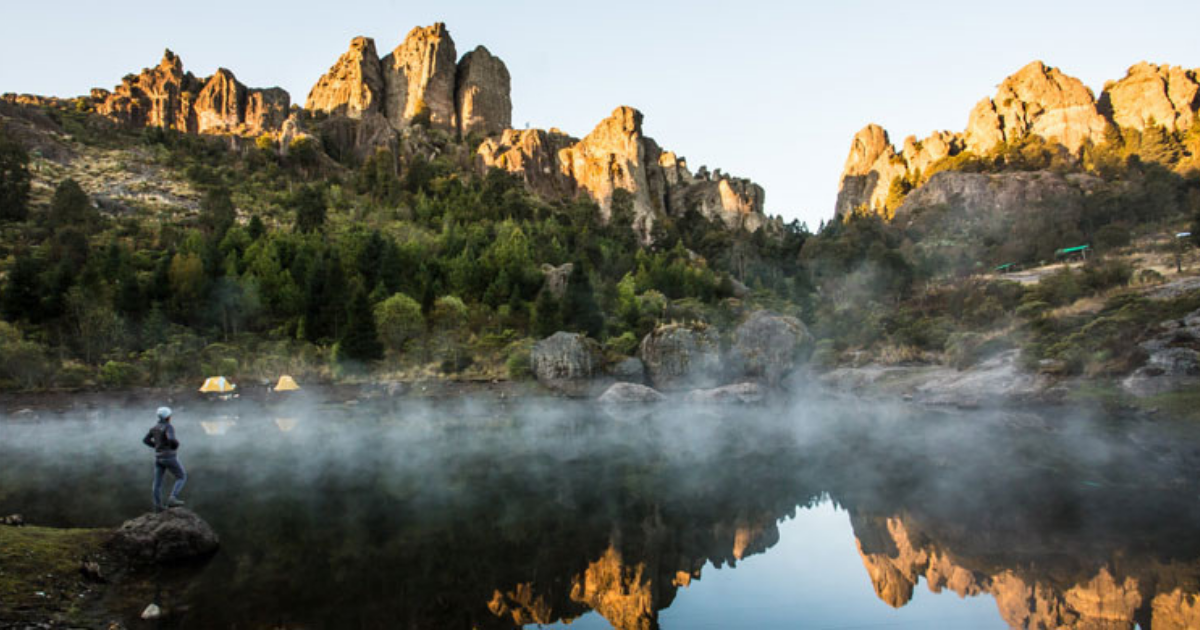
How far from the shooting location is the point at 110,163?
65.9m

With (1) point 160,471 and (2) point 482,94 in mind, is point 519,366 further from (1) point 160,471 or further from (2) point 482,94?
(2) point 482,94

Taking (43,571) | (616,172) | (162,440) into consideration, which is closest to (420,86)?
(616,172)

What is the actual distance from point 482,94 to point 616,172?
1262 inches

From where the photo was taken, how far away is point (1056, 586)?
7.71 metres

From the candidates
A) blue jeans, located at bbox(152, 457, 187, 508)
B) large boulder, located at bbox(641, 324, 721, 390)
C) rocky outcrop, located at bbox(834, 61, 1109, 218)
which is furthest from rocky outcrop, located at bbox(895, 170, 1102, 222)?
blue jeans, located at bbox(152, 457, 187, 508)

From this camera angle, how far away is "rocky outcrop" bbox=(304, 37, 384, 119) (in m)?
101

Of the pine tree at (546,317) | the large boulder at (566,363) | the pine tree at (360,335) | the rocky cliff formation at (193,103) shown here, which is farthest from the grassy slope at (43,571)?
the rocky cliff formation at (193,103)

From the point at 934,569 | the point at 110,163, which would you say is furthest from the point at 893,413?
the point at 110,163

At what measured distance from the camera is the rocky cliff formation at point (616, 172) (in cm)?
8788

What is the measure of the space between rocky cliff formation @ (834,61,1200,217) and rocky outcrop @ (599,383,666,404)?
79.9 m

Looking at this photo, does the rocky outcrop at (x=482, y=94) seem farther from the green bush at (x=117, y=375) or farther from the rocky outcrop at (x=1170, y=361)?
the rocky outcrop at (x=1170, y=361)

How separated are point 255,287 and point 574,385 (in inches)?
773

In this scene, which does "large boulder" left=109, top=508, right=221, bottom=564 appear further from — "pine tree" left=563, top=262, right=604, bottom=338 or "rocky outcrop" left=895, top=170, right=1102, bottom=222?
"rocky outcrop" left=895, top=170, right=1102, bottom=222

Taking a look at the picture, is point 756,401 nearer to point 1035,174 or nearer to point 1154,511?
point 1154,511
